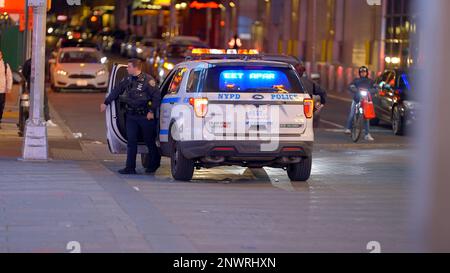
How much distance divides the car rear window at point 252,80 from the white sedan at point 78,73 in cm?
2256

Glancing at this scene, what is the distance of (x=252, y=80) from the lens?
14.0 meters

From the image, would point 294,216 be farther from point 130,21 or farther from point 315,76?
point 130,21

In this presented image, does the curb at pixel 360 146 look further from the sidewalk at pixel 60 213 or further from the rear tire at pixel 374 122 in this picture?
the sidewalk at pixel 60 213

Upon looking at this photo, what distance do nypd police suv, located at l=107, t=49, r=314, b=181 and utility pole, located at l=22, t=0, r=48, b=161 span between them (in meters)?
2.43

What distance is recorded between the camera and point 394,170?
1631 centimetres

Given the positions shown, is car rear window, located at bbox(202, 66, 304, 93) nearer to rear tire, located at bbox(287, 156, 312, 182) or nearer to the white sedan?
rear tire, located at bbox(287, 156, 312, 182)

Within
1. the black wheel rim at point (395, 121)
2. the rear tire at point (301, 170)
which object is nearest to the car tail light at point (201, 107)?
the rear tire at point (301, 170)

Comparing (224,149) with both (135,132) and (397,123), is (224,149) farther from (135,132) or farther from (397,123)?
(397,123)

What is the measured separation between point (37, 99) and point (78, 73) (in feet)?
66.2

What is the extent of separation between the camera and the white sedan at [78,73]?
3594cm
